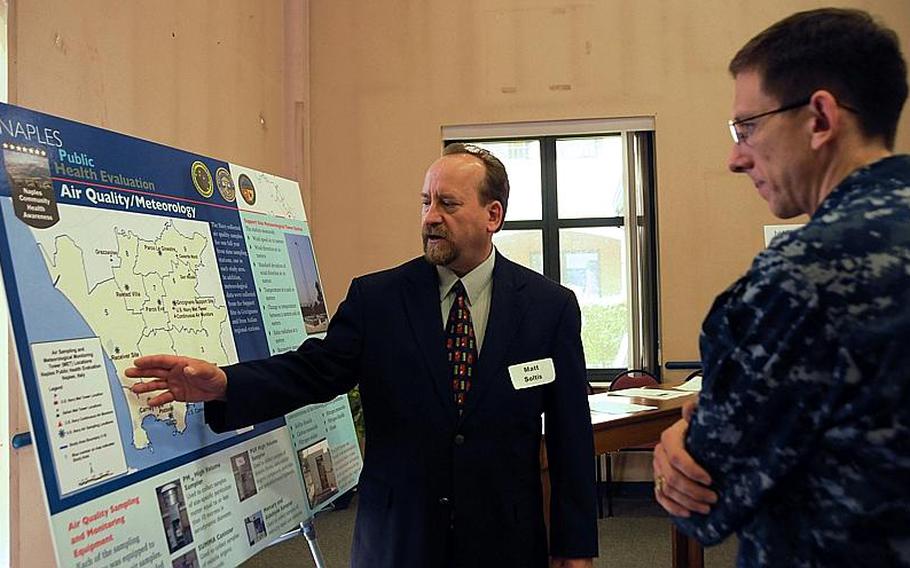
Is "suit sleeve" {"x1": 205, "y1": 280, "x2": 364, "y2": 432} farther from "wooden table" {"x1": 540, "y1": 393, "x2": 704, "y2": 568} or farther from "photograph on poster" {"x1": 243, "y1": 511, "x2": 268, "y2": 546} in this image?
"wooden table" {"x1": 540, "y1": 393, "x2": 704, "y2": 568}

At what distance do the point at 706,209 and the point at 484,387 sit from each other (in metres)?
3.87

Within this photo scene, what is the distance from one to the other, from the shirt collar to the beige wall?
3512mm

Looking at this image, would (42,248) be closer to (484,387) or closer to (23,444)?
(484,387)

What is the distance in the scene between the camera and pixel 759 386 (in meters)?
0.94

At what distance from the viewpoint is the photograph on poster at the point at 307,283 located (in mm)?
2332

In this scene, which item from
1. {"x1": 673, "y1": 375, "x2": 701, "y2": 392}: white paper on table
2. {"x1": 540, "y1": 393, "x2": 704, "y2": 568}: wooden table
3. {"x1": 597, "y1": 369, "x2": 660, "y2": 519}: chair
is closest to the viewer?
{"x1": 540, "y1": 393, "x2": 704, "y2": 568}: wooden table

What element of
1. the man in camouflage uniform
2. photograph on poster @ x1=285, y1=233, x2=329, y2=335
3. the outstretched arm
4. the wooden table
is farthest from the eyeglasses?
photograph on poster @ x1=285, y1=233, x2=329, y2=335

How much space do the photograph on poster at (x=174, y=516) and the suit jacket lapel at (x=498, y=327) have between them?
0.64 metres

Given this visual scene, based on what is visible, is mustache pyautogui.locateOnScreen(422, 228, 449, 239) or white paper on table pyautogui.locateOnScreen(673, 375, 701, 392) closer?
mustache pyautogui.locateOnScreen(422, 228, 449, 239)

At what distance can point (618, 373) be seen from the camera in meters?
5.31

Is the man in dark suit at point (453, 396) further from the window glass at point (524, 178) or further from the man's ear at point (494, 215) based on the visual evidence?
the window glass at point (524, 178)

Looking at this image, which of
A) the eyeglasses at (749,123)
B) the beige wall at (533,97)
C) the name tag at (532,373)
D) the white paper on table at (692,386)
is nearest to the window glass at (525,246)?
the beige wall at (533,97)

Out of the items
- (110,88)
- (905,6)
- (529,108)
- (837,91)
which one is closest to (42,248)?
(837,91)

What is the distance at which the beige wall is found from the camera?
5.16 metres
